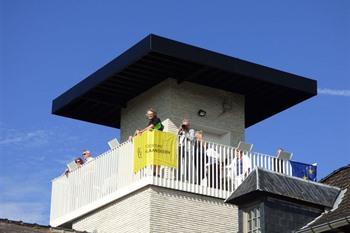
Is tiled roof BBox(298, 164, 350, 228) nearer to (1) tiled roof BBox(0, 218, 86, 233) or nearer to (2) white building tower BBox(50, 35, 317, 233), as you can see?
(2) white building tower BBox(50, 35, 317, 233)

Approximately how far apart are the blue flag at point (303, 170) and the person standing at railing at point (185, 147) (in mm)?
3365

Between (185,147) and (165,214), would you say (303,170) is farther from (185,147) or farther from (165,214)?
(165,214)

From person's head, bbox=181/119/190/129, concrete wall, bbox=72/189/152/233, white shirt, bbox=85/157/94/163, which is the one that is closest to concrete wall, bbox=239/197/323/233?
concrete wall, bbox=72/189/152/233

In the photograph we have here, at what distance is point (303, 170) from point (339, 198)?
323cm

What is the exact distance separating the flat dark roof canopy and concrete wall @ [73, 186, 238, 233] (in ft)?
12.6

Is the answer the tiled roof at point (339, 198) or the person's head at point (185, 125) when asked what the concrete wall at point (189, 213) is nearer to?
the person's head at point (185, 125)

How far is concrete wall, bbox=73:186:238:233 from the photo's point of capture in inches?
1105

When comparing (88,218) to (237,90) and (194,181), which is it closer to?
(194,181)

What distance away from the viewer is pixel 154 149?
1115 inches

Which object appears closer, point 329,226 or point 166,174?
point 329,226

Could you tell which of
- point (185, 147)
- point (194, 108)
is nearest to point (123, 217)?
point (185, 147)

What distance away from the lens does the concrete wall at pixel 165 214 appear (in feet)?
92.1

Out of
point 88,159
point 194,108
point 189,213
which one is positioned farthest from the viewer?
point 194,108

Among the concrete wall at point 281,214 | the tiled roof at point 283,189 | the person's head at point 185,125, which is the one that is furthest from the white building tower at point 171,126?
the concrete wall at point 281,214
